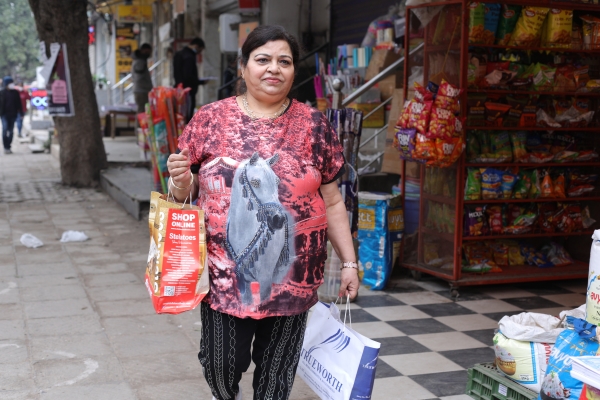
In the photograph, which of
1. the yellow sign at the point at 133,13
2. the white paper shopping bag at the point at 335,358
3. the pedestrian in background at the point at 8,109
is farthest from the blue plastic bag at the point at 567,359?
the yellow sign at the point at 133,13

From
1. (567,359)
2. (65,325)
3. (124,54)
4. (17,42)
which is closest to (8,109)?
Answer: (124,54)

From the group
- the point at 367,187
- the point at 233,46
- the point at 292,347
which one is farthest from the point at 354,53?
the point at 292,347

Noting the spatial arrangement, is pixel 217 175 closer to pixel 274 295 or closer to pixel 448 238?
pixel 274 295

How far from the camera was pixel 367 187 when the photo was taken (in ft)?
24.0

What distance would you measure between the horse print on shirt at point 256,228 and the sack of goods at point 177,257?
11 cm

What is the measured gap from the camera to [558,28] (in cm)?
562

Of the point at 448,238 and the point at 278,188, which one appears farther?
the point at 448,238

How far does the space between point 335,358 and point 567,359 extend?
0.83 meters

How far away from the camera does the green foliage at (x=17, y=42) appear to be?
1986 inches

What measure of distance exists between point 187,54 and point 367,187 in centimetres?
599

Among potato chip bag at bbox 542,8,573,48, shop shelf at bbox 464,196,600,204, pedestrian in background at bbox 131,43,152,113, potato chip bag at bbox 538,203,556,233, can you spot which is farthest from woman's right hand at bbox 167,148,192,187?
pedestrian in background at bbox 131,43,152,113

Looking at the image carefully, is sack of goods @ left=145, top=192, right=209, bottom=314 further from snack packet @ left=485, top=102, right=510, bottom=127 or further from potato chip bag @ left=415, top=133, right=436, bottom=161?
snack packet @ left=485, top=102, right=510, bottom=127

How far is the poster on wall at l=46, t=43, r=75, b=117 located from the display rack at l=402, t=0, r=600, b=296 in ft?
20.8

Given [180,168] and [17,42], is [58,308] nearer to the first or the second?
[180,168]
